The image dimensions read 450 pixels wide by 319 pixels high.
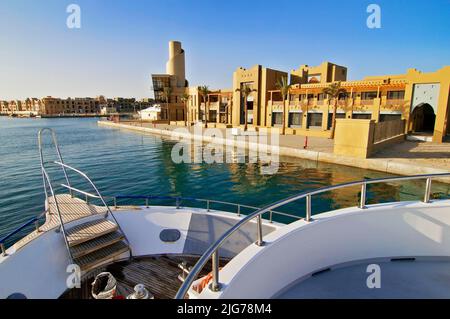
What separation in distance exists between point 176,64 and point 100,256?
79.9 m

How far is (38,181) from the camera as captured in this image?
19.8 meters

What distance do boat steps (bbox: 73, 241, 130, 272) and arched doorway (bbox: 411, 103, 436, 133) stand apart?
37.7 meters

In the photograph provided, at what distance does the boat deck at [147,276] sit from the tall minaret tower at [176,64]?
253 feet

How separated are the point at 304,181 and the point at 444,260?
14.5 meters

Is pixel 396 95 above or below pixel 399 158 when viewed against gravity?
above

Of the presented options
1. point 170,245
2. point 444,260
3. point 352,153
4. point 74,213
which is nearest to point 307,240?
point 444,260

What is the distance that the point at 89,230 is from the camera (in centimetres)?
724

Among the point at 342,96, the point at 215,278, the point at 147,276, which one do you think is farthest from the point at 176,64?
the point at 215,278

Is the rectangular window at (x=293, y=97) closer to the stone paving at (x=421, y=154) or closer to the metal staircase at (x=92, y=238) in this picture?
the stone paving at (x=421, y=154)

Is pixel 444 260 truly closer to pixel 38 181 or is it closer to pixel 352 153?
pixel 352 153

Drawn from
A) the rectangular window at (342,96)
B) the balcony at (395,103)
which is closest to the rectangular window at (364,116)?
the balcony at (395,103)

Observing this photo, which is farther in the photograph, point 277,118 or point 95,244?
point 277,118

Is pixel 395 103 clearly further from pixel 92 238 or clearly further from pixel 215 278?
pixel 215 278

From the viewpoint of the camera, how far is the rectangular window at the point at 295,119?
41.4 metres
